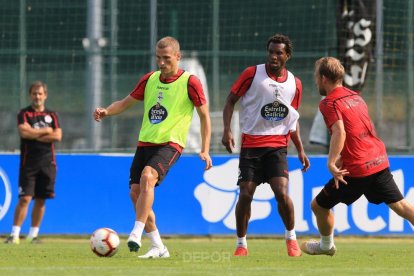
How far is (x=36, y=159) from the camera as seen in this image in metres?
14.7

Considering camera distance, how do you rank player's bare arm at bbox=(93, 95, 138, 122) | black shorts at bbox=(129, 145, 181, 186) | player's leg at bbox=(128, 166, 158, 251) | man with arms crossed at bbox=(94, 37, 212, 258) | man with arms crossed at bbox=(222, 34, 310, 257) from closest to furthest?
player's leg at bbox=(128, 166, 158, 251) < black shorts at bbox=(129, 145, 181, 186) < man with arms crossed at bbox=(94, 37, 212, 258) < player's bare arm at bbox=(93, 95, 138, 122) < man with arms crossed at bbox=(222, 34, 310, 257)

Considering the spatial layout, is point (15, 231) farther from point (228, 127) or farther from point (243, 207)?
point (228, 127)

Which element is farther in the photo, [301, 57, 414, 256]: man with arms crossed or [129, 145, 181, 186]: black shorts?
[129, 145, 181, 186]: black shorts

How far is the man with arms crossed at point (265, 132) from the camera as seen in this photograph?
442 inches

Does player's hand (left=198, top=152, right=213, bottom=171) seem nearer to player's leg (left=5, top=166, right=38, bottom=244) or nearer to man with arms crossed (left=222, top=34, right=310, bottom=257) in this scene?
man with arms crossed (left=222, top=34, right=310, bottom=257)

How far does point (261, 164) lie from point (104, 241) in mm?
1825

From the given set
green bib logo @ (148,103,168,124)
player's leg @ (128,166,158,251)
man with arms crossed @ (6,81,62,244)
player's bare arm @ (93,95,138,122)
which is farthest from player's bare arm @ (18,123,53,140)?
player's leg @ (128,166,158,251)

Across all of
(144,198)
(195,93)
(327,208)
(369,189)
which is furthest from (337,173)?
(144,198)

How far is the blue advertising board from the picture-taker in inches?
613

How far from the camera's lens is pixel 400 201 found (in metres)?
10.4

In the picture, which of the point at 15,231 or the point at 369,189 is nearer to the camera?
the point at 369,189

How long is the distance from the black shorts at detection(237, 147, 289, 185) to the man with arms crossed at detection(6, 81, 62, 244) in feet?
13.3

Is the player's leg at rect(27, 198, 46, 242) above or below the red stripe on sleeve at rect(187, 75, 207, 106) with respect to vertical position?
below

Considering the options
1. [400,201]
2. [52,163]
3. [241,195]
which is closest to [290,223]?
[241,195]
